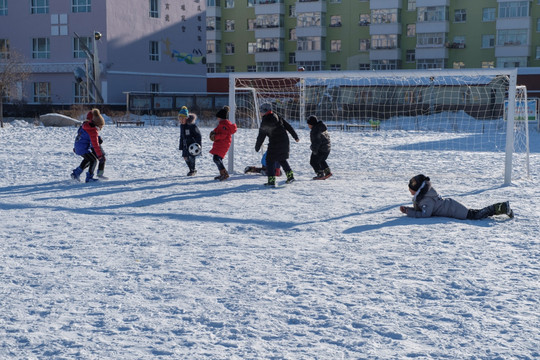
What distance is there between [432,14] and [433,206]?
44442 mm

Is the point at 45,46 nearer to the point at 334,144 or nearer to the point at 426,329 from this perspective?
the point at 334,144

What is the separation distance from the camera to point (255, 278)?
5.25 m

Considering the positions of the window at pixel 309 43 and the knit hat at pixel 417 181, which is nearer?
the knit hat at pixel 417 181

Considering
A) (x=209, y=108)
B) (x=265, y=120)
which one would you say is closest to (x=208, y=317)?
(x=265, y=120)

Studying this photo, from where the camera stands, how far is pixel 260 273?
5.40m

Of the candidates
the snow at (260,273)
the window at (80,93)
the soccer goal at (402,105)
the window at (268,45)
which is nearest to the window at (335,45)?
the window at (268,45)

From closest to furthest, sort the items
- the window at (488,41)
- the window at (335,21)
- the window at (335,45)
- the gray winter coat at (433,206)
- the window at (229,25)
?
the gray winter coat at (433,206), the window at (488,41), the window at (335,21), the window at (335,45), the window at (229,25)

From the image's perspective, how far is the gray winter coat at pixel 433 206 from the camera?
26.0 feet

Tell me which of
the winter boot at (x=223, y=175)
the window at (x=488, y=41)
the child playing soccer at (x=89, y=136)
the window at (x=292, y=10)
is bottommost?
the winter boot at (x=223, y=175)

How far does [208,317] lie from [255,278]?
3.20 feet

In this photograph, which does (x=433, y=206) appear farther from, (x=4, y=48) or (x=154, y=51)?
(x=4, y=48)

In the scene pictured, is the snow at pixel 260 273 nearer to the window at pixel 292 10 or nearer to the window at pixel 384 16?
the window at pixel 384 16

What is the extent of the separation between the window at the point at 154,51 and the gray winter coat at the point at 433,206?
124ft

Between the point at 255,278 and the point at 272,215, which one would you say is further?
the point at 272,215
